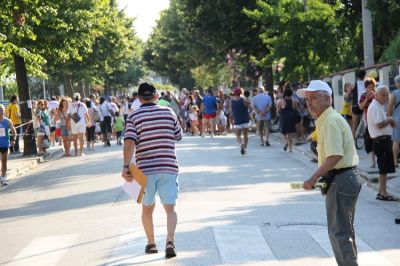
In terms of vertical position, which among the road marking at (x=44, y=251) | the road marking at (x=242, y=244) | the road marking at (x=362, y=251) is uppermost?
the road marking at (x=44, y=251)

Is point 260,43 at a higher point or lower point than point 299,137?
higher

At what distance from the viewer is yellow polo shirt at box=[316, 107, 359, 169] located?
6090mm

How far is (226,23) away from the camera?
119 feet

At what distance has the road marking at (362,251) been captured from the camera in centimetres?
773

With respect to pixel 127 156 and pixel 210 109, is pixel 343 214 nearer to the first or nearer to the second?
pixel 127 156

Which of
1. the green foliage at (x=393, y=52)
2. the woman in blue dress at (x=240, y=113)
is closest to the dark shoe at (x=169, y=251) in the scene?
the green foliage at (x=393, y=52)

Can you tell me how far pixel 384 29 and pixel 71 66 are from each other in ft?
73.7

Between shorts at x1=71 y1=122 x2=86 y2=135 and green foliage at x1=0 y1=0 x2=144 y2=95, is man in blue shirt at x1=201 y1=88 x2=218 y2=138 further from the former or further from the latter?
shorts at x1=71 y1=122 x2=86 y2=135

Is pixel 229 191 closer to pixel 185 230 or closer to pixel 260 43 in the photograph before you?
pixel 185 230

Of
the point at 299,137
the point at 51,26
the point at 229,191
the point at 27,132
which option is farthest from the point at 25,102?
the point at 229,191

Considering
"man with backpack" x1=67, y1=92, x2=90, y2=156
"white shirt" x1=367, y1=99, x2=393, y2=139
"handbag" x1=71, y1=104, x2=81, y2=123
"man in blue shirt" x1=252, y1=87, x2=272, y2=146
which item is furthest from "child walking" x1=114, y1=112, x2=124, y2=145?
"white shirt" x1=367, y1=99, x2=393, y2=139

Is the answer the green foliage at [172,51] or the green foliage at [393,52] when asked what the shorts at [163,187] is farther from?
the green foliage at [172,51]

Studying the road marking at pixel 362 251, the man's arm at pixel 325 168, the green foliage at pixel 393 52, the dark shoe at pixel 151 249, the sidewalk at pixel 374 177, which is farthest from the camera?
the green foliage at pixel 393 52

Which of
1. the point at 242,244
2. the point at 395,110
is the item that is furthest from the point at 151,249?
the point at 395,110
